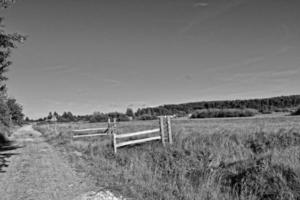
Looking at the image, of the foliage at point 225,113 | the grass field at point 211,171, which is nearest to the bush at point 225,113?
the foliage at point 225,113

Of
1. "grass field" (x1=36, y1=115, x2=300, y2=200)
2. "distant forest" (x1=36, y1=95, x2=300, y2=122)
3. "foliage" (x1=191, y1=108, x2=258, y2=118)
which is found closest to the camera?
"grass field" (x1=36, y1=115, x2=300, y2=200)

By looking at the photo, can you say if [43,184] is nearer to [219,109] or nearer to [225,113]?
[225,113]

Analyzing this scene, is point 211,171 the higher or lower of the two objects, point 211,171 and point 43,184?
the lower

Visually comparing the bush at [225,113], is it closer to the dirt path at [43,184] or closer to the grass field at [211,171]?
the grass field at [211,171]

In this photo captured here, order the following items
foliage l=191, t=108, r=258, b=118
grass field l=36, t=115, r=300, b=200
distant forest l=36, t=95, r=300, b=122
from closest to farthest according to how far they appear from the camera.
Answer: grass field l=36, t=115, r=300, b=200, foliage l=191, t=108, r=258, b=118, distant forest l=36, t=95, r=300, b=122

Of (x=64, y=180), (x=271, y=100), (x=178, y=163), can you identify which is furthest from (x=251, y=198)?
(x=271, y=100)

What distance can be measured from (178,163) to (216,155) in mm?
1618

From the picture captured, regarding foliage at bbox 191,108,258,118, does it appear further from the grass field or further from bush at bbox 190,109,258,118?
the grass field

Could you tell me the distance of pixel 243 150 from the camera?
914cm

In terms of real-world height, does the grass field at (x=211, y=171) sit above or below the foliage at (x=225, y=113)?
above

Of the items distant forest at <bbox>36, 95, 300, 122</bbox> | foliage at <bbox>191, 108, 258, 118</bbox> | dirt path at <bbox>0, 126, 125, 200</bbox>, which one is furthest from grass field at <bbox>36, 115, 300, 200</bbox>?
distant forest at <bbox>36, 95, 300, 122</bbox>

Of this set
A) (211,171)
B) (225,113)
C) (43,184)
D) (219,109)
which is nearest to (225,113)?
(225,113)

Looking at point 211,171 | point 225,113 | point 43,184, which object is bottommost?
point 225,113

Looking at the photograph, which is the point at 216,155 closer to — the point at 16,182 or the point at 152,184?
the point at 152,184
